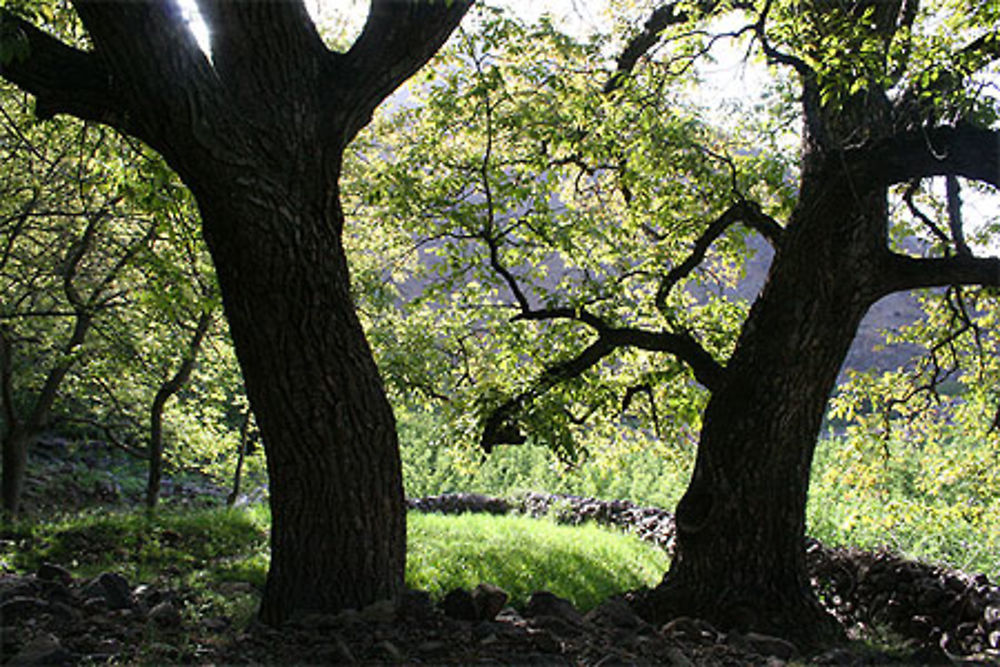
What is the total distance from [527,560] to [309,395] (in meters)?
5.40

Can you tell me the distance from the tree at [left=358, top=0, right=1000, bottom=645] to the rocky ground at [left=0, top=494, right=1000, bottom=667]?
36.2 inches

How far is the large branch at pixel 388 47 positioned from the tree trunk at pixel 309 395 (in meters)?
0.50

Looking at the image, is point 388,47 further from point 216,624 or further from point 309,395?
point 216,624

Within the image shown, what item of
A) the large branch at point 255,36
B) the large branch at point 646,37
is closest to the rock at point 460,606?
the large branch at point 255,36

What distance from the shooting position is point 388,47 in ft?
12.5

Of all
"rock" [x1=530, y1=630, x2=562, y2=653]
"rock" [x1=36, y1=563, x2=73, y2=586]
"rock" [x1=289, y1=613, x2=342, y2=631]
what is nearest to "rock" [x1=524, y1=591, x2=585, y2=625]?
"rock" [x1=530, y1=630, x2=562, y2=653]

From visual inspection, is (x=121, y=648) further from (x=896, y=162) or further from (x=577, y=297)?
(x=896, y=162)

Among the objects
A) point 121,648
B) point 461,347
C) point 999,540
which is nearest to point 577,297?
point 461,347

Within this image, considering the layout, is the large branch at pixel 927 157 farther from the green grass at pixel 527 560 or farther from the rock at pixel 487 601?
the green grass at pixel 527 560

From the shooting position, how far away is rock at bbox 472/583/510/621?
418cm

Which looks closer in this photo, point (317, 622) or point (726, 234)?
point (317, 622)

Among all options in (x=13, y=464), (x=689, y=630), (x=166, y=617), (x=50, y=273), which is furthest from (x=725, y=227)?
(x=13, y=464)

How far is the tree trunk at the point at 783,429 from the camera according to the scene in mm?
5316

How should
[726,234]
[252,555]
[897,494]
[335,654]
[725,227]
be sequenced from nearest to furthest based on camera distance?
[335,654] → [725,227] → [726,234] → [252,555] → [897,494]
